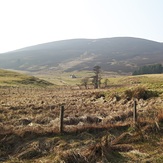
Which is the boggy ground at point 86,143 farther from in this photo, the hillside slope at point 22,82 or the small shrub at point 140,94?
the hillside slope at point 22,82

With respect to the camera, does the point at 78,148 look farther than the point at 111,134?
No

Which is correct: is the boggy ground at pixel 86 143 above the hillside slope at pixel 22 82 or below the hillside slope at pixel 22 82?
above

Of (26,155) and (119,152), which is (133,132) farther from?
(26,155)

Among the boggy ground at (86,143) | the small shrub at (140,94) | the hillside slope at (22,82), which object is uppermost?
the boggy ground at (86,143)

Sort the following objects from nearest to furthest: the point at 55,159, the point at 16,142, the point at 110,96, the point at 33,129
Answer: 1. the point at 55,159
2. the point at 16,142
3. the point at 33,129
4. the point at 110,96

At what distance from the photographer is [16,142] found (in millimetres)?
13078

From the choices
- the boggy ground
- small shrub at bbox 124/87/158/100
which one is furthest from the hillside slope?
the boggy ground

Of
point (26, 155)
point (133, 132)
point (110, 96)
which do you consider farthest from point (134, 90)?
point (26, 155)

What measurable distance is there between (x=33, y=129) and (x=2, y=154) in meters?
2.64

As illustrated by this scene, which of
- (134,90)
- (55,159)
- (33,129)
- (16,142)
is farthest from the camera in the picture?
(134,90)

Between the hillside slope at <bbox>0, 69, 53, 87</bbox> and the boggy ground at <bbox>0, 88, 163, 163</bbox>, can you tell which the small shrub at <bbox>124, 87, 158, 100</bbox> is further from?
the hillside slope at <bbox>0, 69, 53, 87</bbox>

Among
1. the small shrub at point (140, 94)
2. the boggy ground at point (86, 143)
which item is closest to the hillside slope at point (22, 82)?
the small shrub at point (140, 94)

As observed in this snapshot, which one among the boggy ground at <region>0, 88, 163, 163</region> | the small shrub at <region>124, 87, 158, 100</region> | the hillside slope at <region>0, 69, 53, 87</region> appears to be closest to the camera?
the boggy ground at <region>0, 88, 163, 163</region>

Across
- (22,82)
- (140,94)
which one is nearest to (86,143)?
(140,94)
